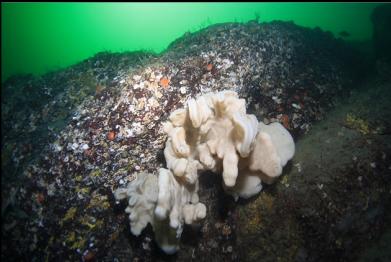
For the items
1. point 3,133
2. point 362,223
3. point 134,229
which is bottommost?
point 362,223

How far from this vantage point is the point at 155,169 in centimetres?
347

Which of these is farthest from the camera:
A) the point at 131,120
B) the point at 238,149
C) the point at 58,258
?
the point at 131,120

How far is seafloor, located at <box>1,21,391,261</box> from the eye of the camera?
3180 mm

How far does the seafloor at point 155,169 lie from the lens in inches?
125

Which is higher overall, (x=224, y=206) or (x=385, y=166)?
(x=385, y=166)

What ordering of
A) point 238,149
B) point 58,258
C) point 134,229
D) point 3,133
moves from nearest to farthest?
point 238,149 < point 134,229 < point 58,258 < point 3,133

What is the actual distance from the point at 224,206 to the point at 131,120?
1.77m

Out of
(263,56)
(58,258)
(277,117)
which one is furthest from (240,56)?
(58,258)

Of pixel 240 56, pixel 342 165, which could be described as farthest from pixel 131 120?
pixel 342 165

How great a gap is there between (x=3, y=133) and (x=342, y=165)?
4.99m

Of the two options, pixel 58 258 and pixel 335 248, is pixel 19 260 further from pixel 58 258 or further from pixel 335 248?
pixel 335 248

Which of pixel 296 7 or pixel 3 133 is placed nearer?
pixel 3 133

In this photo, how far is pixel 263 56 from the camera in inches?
171

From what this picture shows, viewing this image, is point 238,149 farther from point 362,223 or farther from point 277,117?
point 362,223
